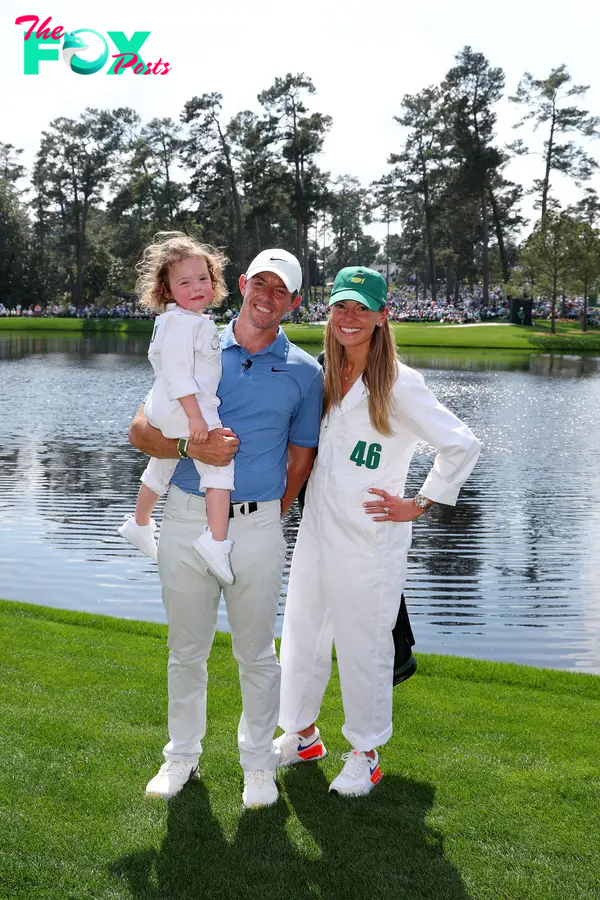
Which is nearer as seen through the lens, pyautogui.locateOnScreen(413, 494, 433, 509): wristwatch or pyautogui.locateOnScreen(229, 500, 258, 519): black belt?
pyautogui.locateOnScreen(229, 500, 258, 519): black belt

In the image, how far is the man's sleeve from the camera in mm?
3521

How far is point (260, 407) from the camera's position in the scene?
11.2 ft

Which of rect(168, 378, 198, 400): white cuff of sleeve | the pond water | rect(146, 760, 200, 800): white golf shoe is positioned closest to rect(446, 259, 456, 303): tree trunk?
the pond water

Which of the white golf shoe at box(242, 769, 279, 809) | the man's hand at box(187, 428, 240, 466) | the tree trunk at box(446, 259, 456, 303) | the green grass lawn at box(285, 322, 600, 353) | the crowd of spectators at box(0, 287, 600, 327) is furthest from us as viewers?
the tree trunk at box(446, 259, 456, 303)

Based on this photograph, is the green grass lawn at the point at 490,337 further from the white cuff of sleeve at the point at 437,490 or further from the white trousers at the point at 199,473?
the white trousers at the point at 199,473

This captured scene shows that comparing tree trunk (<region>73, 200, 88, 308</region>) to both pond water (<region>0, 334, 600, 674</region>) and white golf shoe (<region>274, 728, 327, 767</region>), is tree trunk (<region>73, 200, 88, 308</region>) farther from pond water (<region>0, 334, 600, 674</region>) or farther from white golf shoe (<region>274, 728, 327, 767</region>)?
white golf shoe (<region>274, 728, 327, 767</region>)

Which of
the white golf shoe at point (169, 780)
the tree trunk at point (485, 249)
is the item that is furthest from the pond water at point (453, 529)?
the tree trunk at point (485, 249)

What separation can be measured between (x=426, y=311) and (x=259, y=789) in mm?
57835

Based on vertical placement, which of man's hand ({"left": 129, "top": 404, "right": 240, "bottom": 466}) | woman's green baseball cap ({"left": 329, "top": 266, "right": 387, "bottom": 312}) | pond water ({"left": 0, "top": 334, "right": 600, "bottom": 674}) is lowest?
pond water ({"left": 0, "top": 334, "right": 600, "bottom": 674})

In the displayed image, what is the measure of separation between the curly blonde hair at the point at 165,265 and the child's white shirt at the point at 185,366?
7.4 inches

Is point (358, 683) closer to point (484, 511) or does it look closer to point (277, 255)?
point (277, 255)

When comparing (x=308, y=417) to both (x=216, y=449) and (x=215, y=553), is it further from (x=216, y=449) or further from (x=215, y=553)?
(x=215, y=553)

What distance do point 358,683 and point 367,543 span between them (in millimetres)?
579

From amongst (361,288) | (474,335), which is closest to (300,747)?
(361,288)
